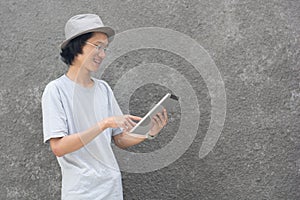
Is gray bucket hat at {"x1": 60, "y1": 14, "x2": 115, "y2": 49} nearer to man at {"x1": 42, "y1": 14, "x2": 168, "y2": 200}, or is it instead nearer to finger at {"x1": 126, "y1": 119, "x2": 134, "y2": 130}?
man at {"x1": 42, "y1": 14, "x2": 168, "y2": 200}

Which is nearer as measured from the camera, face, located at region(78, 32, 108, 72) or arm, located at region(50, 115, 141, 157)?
arm, located at region(50, 115, 141, 157)

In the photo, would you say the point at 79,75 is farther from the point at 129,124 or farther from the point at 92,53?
the point at 129,124

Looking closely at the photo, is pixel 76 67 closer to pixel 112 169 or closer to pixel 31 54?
pixel 112 169

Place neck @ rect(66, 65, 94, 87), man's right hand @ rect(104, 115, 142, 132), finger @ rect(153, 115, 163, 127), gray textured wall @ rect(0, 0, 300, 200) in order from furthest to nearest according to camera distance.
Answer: gray textured wall @ rect(0, 0, 300, 200), neck @ rect(66, 65, 94, 87), finger @ rect(153, 115, 163, 127), man's right hand @ rect(104, 115, 142, 132)

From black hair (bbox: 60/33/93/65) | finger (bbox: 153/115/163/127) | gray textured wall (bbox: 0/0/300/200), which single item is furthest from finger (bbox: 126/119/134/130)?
gray textured wall (bbox: 0/0/300/200)

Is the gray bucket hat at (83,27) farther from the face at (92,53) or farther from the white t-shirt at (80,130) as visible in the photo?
the white t-shirt at (80,130)

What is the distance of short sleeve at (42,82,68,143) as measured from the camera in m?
1.78

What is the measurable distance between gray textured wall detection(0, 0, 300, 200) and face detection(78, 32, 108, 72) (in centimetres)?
48

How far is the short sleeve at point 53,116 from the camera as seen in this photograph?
1.78m

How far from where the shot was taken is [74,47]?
1.93 m

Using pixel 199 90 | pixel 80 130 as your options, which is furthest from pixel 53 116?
pixel 199 90

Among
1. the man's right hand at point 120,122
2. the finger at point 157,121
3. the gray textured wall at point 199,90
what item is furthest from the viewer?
the gray textured wall at point 199,90

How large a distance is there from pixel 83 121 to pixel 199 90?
2.50 feet

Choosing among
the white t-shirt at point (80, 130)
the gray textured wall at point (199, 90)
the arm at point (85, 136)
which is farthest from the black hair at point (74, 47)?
the gray textured wall at point (199, 90)
